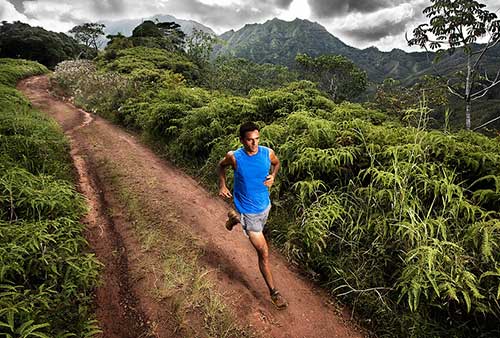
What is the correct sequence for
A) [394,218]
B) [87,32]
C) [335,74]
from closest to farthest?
[394,218] < [87,32] < [335,74]

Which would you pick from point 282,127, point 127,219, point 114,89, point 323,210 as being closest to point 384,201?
point 323,210

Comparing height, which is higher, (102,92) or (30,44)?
(30,44)

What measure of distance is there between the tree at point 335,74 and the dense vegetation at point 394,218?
50327 mm

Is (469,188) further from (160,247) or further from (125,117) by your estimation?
(125,117)

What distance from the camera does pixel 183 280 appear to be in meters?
3.60

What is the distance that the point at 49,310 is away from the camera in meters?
2.74

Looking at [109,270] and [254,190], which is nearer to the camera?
[254,190]

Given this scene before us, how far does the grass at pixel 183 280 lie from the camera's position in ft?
10.0

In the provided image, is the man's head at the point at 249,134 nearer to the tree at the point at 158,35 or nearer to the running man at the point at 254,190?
the running man at the point at 254,190

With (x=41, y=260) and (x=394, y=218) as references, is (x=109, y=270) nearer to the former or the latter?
(x=41, y=260)

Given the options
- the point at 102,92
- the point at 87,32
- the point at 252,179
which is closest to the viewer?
the point at 252,179

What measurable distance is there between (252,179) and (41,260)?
2.45 metres

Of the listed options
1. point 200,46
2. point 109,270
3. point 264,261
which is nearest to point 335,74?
point 200,46

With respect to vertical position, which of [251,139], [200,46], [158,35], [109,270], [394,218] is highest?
[158,35]
